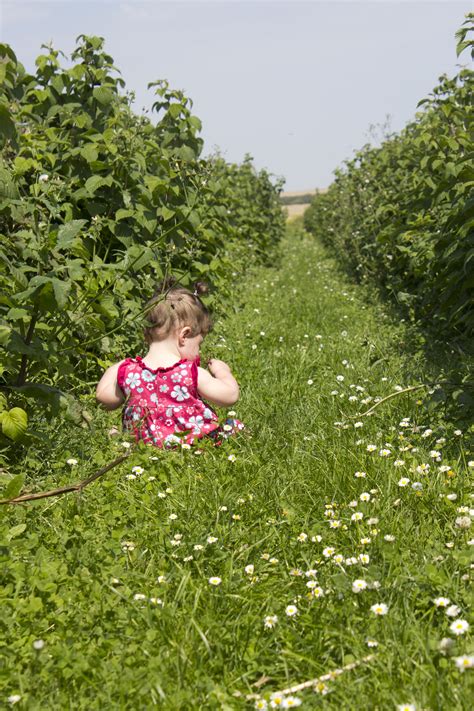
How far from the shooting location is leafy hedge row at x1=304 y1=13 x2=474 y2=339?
459 cm

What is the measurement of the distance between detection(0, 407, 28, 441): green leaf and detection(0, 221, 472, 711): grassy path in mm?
295

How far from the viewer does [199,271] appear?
19.4 ft

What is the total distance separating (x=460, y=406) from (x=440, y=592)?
1471 mm

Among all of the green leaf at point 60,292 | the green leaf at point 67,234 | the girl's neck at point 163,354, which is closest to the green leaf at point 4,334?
the green leaf at point 60,292

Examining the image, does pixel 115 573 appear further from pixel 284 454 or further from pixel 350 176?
pixel 350 176

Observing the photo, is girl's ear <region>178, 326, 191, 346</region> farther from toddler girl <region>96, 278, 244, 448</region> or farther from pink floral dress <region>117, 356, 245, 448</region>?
pink floral dress <region>117, 356, 245, 448</region>

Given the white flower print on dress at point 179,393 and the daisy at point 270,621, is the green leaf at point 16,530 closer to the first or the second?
the daisy at point 270,621

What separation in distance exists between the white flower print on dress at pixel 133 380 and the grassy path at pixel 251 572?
0.29 meters

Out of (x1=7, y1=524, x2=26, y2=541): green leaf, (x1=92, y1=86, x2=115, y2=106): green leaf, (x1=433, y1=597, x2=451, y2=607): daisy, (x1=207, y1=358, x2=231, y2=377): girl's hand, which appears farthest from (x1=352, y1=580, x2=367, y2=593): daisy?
(x1=92, y1=86, x2=115, y2=106): green leaf

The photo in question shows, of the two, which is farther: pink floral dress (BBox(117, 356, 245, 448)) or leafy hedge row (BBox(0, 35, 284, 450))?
leafy hedge row (BBox(0, 35, 284, 450))

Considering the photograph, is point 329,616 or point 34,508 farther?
point 34,508

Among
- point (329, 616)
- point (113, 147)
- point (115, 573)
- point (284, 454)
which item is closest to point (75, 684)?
point (115, 573)

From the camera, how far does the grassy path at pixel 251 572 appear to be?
1864 millimetres

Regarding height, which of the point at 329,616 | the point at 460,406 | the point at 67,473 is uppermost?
the point at 460,406
